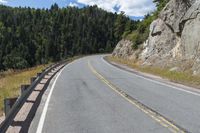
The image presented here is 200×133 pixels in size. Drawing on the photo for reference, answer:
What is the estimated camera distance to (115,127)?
10.5 meters

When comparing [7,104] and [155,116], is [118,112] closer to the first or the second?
[155,116]

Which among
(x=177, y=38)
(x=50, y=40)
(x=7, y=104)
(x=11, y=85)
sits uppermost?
(x=177, y=38)

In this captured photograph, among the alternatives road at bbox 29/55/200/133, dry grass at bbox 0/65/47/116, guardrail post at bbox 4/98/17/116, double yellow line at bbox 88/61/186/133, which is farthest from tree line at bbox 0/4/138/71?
guardrail post at bbox 4/98/17/116

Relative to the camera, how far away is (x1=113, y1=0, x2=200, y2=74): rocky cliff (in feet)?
101

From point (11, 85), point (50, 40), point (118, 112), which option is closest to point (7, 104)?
point (118, 112)

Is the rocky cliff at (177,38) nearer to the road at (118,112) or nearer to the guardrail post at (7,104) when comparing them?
the road at (118,112)

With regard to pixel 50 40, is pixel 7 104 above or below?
above

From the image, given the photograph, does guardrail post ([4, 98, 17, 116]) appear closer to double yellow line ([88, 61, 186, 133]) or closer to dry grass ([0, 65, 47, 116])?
dry grass ([0, 65, 47, 116])

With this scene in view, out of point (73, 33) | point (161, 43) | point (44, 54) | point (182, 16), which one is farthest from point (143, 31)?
point (73, 33)

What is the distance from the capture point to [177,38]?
38.1 m

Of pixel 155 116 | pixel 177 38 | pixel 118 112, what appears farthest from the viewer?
pixel 177 38

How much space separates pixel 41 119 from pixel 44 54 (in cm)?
14573

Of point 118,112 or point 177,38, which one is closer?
point 118,112

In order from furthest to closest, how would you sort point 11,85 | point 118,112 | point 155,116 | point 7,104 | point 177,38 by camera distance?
point 177,38
point 11,85
point 118,112
point 155,116
point 7,104
